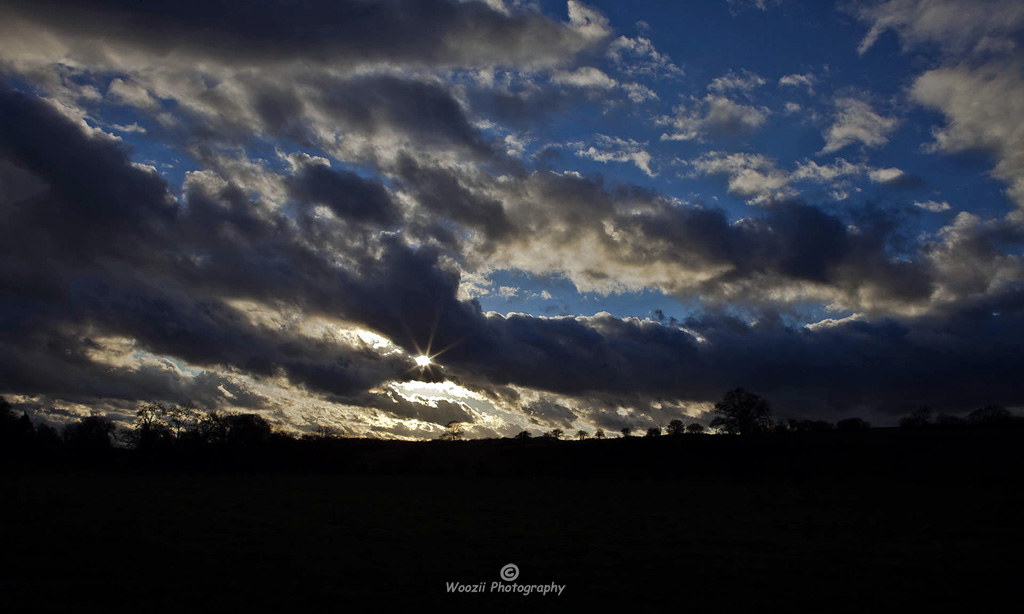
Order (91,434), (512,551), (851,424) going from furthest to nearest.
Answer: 1. (851,424)
2. (91,434)
3. (512,551)

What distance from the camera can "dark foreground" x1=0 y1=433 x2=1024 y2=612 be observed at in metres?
13.4

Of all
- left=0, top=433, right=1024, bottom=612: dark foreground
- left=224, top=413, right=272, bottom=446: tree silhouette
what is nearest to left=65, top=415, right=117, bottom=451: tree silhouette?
left=224, top=413, right=272, bottom=446: tree silhouette

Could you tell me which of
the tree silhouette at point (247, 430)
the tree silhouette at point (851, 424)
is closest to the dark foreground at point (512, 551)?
the tree silhouette at point (247, 430)

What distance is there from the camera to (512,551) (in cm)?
1988

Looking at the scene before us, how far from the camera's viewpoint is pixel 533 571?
1650 centimetres

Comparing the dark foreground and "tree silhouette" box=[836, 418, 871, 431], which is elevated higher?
"tree silhouette" box=[836, 418, 871, 431]

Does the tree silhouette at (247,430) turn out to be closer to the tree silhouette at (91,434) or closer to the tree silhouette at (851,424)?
the tree silhouette at (91,434)

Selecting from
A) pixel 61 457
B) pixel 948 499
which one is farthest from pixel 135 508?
pixel 61 457

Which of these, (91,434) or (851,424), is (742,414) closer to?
(851,424)

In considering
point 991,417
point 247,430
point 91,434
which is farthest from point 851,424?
point 91,434

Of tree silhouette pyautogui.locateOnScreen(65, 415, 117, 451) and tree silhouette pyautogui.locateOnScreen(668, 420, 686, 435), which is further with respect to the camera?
tree silhouette pyautogui.locateOnScreen(668, 420, 686, 435)

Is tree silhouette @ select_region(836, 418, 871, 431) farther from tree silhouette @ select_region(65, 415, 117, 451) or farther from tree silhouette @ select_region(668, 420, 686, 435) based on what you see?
tree silhouette @ select_region(65, 415, 117, 451)

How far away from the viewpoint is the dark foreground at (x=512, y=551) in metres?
13.4

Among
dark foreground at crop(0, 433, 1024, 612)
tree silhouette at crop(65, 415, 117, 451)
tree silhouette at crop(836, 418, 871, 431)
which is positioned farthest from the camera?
tree silhouette at crop(836, 418, 871, 431)
